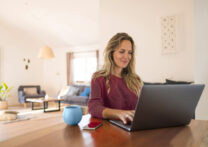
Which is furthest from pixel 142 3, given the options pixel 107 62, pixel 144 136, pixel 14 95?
pixel 14 95

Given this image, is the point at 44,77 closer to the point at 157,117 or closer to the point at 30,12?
the point at 30,12

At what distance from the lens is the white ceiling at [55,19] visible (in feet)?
18.1

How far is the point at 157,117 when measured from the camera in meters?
0.89

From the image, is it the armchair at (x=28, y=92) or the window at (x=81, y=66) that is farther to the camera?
the window at (x=81, y=66)

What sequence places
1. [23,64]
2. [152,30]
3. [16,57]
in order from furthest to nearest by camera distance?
[23,64] < [16,57] < [152,30]

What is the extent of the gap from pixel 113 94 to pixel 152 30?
7.70 feet

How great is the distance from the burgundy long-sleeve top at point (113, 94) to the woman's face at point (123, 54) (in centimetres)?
13

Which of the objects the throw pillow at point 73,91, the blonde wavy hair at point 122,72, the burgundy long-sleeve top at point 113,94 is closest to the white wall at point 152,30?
the blonde wavy hair at point 122,72

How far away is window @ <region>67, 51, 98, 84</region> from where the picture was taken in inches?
305

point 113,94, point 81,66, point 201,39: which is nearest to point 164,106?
point 113,94

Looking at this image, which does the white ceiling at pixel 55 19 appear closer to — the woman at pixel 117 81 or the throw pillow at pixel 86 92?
the throw pillow at pixel 86 92

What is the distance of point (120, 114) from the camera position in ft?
3.34

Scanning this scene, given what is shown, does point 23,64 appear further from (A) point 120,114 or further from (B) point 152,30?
(A) point 120,114

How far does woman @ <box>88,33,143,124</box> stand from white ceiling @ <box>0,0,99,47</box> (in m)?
3.82
